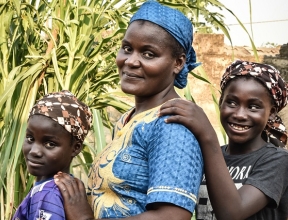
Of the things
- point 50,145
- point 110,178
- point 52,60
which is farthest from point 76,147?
point 52,60

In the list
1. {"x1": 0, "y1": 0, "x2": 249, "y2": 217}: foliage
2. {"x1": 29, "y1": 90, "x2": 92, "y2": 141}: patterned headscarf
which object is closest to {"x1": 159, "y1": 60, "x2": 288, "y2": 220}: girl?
{"x1": 29, "y1": 90, "x2": 92, "y2": 141}: patterned headscarf

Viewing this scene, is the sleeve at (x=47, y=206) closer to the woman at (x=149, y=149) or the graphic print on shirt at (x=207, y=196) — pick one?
the woman at (x=149, y=149)

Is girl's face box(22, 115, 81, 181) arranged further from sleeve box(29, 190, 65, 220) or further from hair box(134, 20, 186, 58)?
hair box(134, 20, 186, 58)

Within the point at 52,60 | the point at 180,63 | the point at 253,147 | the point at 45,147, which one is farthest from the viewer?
the point at 52,60

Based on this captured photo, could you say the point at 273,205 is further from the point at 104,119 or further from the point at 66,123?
the point at 104,119

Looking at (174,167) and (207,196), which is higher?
(174,167)

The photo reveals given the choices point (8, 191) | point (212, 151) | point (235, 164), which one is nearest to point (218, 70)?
point (8, 191)

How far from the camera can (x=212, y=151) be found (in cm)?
173

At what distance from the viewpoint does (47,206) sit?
1.88 m

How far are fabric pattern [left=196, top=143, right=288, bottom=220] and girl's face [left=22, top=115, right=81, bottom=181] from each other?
54 cm

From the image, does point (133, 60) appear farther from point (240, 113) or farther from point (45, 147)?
point (240, 113)

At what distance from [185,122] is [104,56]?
6.62 feet

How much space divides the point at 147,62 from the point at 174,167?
343 mm

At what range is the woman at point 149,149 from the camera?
162 centimetres
